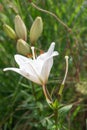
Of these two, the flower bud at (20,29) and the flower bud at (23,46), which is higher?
the flower bud at (20,29)

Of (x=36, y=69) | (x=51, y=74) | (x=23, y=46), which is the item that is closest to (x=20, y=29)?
(x=23, y=46)

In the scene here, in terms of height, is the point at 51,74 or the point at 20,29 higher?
the point at 20,29

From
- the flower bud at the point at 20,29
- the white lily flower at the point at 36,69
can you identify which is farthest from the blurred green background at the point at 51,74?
the white lily flower at the point at 36,69

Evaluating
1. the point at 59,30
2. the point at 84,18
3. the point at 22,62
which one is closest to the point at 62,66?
the point at 59,30

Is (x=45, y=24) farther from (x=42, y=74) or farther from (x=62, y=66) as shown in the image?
(x=42, y=74)

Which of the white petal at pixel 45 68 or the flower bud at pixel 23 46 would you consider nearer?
the white petal at pixel 45 68

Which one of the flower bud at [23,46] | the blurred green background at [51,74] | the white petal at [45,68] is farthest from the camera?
the blurred green background at [51,74]

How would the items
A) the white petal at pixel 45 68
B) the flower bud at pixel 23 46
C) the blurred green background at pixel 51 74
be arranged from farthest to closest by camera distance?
the blurred green background at pixel 51 74 < the flower bud at pixel 23 46 < the white petal at pixel 45 68

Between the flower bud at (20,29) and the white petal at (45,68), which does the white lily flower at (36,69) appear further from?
the flower bud at (20,29)

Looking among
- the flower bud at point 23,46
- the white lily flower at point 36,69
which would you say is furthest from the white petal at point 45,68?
the flower bud at point 23,46

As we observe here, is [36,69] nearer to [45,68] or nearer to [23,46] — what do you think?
[45,68]
